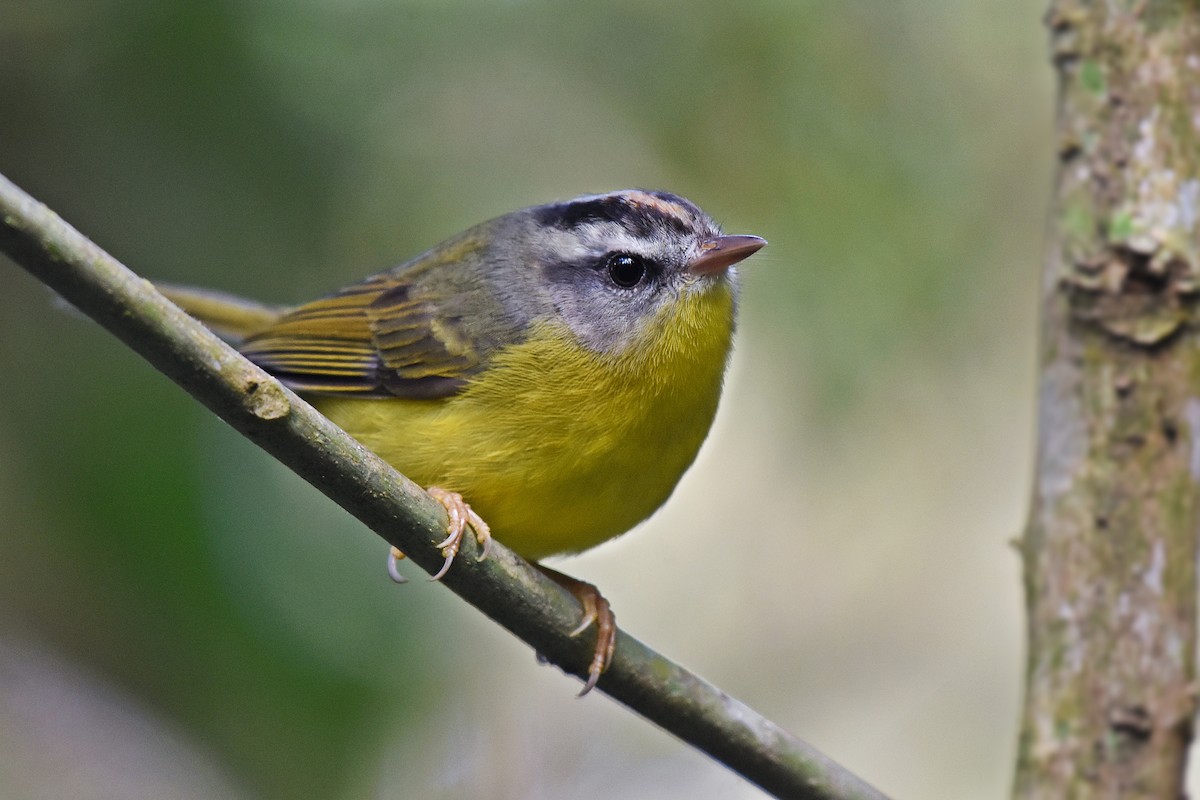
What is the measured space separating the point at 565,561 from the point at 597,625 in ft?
8.45

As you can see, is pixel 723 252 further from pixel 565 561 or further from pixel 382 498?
pixel 565 561

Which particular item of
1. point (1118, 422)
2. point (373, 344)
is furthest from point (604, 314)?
point (1118, 422)

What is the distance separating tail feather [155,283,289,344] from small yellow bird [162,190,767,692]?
22.1 inches

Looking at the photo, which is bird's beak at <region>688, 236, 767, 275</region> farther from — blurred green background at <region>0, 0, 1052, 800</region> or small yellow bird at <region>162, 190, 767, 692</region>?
blurred green background at <region>0, 0, 1052, 800</region>

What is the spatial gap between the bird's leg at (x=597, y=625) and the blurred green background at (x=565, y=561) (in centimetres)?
138

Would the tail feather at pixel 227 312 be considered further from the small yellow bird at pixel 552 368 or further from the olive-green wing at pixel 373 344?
the small yellow bird at pixel 552 368

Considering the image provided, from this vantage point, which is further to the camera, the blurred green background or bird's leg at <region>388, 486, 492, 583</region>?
the blurred green background

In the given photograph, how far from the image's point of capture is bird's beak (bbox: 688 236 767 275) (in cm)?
364

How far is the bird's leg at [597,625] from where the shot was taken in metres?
3.35

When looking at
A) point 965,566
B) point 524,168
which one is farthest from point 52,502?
point 965,566

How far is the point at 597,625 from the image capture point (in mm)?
3451

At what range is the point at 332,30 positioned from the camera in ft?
17.0

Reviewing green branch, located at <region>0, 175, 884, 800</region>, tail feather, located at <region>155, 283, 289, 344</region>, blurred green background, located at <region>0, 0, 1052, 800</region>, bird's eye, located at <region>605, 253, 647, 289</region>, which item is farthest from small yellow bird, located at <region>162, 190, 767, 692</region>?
blurred green background, located at <region>0, 0, 1052, 800</region>

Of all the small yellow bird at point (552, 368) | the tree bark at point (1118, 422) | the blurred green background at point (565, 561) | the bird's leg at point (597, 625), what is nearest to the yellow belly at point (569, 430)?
the small yellow bird at point (552, 368)
